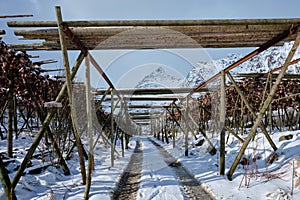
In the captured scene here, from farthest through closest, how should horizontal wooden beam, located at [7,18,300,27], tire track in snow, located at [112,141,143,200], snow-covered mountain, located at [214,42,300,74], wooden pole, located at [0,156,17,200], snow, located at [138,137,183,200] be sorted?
snow-covered mountain, located at [214,42,300,74]
tire track in snow, located at [112,141,143,200]
snow, located at [138,137,183,200]
horizontal wooden beam, located at [7,18,300,27]
wooden pole, located at [0,156,17,200]

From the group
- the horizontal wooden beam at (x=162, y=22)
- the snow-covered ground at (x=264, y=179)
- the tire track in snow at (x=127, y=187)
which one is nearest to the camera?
the horizontal wooden beam at (x=162, y=22)

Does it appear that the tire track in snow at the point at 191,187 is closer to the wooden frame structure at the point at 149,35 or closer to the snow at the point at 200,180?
the snow at the point at 200,180

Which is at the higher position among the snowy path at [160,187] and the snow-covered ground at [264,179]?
the snow-covered ground at [264,179]

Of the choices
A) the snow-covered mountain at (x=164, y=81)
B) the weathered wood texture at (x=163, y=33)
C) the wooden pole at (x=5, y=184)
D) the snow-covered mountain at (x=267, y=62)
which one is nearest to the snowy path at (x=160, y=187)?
the wooden pole at (x=5, y=184)

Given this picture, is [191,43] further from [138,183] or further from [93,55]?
[138,183]

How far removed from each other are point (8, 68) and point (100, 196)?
3080 millimetres

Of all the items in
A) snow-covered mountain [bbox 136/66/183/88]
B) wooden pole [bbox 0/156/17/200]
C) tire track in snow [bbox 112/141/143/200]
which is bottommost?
tire track in snow [bbox 112/141/143/200]

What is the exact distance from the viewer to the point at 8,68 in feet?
13.8

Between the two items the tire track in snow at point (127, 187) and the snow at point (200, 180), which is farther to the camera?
the tire track in snow at point (127, 187)

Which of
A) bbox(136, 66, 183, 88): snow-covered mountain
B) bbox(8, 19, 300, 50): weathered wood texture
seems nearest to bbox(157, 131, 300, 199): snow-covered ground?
bbox(8, 19, 300, 50): weathered wood texture

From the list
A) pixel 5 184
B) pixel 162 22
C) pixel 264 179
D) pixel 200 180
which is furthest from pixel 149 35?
pixel 264 179

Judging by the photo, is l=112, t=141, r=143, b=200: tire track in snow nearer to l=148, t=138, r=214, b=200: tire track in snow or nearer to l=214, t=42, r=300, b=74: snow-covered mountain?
l=148, t=138, r=214, b=200: tire track in snow

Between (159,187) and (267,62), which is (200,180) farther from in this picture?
(267,62)

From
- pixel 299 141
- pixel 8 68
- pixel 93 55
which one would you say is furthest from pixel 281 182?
pixel 8 68
